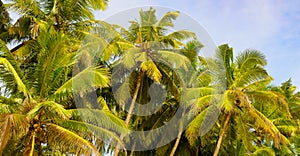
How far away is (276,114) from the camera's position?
2241cm

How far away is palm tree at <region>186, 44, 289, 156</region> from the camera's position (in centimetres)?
1484

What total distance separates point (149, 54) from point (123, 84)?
1849 mm

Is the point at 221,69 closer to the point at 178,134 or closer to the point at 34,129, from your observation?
the point at 178,134

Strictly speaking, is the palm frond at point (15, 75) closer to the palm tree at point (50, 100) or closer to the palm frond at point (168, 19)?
the palm tree at point (50, 100)

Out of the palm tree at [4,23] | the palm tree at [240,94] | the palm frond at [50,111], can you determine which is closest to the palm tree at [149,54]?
the palm tree at [240,94]

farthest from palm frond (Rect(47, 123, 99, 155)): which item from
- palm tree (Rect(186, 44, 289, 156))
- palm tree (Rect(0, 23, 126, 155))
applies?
palm tree (Rect(186, 44, 289, 156))

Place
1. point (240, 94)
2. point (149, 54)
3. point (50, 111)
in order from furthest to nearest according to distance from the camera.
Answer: point (149, 54) → point (240, 94) → point (50, 111)

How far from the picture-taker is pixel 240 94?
14781 millimetres

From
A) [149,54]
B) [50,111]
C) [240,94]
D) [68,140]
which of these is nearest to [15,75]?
[50,111]

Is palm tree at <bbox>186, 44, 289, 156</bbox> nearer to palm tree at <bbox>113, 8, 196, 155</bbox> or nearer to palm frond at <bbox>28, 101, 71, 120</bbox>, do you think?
palm tree at <bbox>113, 8, 196, 155</bbox>

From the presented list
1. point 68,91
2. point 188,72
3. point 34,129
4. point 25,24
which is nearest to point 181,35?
point 188,72

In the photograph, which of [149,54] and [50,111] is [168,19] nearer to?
[149,54]

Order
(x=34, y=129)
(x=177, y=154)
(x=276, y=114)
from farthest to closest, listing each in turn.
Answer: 1. (x=276, y=114)
2. (x=177, y=154)
3. (x=34, y=129)

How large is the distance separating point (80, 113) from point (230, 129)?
28.4 ft
